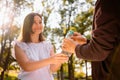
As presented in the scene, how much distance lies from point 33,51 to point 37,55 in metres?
0.11

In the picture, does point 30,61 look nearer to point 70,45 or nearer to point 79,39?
point 79,39

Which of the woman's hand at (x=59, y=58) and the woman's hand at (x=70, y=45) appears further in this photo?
the woman's hand at (x=59, y=58)

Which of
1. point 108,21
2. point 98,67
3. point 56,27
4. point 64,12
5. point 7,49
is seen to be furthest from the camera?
point 56,27

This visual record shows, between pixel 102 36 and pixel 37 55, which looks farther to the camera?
pixel 37 55

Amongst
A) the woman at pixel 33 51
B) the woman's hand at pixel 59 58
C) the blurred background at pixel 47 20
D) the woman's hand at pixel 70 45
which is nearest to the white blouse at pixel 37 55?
the woman at pixel 33 51

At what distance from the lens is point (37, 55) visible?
584cm

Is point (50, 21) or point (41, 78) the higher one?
point (50, 21)

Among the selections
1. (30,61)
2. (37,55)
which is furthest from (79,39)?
(37,55)

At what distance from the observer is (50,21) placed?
33.8 m

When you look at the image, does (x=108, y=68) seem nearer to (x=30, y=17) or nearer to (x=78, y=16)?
(x=30, y=17)

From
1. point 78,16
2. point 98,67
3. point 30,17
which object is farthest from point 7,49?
point 98,67

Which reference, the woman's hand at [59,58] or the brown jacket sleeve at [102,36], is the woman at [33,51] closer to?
the woman's hand at [59,58]

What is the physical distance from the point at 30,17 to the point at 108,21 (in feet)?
10.7

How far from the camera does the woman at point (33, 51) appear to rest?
5.63 metres
